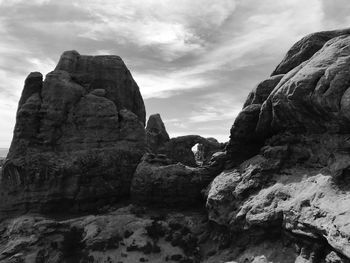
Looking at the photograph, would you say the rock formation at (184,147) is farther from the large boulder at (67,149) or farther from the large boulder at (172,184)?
the large boulder at (172,184)

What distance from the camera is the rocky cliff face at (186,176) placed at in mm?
30703

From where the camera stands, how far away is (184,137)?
78.6 metres

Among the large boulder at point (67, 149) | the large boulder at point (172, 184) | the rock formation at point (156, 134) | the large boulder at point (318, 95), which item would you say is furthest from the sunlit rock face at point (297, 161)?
the rock formation at point (156, 134)

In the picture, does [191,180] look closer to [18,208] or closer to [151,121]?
[18,208]

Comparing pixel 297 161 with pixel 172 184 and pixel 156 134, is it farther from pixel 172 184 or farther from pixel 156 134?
pixel 156 134

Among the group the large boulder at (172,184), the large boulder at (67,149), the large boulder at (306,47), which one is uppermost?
the large boulder at (306,47)

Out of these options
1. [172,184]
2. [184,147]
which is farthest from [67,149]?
[184,147]

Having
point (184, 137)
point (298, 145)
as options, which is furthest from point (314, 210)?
point (184, 137)

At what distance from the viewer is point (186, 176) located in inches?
1972

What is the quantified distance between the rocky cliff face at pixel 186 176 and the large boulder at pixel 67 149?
173 mm

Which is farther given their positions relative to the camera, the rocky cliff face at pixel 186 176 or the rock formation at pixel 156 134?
the rock formation at pixel 156 134

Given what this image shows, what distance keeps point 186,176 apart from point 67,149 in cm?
2091

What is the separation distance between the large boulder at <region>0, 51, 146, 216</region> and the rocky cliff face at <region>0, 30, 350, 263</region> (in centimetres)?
17

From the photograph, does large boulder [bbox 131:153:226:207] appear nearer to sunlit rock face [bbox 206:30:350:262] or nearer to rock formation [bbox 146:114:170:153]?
sunlit rock face [bbox 206:30:350:262]
